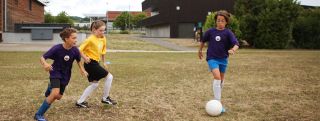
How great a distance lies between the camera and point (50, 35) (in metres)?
38.1

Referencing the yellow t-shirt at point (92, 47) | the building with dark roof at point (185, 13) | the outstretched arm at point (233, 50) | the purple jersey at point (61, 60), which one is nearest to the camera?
the purple jersey at point (61, 60)

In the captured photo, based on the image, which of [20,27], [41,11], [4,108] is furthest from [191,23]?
[4,108]

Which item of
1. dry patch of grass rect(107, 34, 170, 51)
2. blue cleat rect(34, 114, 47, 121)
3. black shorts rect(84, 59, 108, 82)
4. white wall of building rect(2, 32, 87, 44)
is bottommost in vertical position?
blue cleat rect(34, 114, 47, 121)

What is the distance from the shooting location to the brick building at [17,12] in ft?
122

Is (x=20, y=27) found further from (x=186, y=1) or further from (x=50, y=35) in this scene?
(x=186, y=1)

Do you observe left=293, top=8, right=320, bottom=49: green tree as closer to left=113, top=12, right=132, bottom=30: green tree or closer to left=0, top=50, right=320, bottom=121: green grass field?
left=0, top=50, right=320, bottom=121: green grass field

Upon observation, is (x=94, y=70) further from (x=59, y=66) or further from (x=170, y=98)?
(x=170, y=98)

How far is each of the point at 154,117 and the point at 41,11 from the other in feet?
179

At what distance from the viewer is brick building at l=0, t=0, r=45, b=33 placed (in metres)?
37.2

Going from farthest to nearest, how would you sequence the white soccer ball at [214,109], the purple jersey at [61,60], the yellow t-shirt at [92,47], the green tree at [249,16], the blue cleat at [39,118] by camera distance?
the green tree at [249,16], the yellow t-shirt at [92,47], the white soccer ball at [214,109], the purple jersey at [61,60], the blue cleat at [39,118]

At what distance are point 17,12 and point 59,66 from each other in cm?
3835

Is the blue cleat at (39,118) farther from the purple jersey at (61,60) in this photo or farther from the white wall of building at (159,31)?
the white wall of building at (159,31)

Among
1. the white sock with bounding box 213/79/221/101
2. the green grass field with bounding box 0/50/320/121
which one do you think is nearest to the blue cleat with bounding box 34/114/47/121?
the green grass field with bounding box 0/50/320/121

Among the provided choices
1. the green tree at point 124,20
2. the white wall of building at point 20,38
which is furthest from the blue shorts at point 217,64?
the green tree at point 124,20
